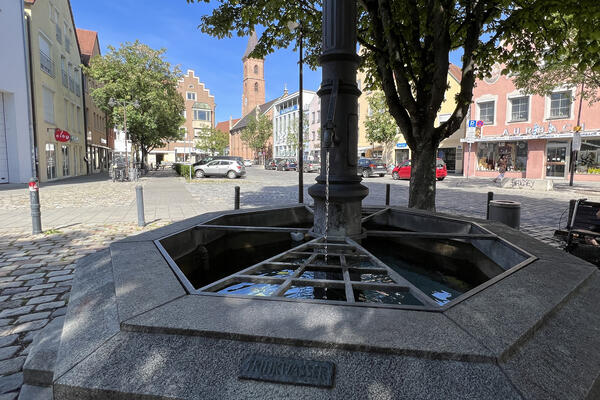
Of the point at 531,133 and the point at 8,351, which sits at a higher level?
the point at 531,133

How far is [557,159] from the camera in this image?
2627 centimetres

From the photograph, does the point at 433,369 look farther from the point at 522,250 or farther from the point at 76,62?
the point at 76,62

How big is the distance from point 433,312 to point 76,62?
38267 millimetres

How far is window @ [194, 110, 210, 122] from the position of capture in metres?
73.2

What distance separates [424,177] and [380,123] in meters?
31.2

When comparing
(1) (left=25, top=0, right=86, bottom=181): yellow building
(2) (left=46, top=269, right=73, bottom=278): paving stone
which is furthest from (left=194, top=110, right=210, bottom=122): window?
(2) (left=46, top=269, right=73, bottom=278): paving stone

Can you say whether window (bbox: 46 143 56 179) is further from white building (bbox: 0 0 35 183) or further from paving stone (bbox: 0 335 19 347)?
paving stone (bbox: 0 335 19 347)

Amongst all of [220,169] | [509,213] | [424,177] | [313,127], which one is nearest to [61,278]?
[424,177]

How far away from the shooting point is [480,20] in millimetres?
6395

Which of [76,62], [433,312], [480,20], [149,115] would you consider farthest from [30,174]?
[433,312]

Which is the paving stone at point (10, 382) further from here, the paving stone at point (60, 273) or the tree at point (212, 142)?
the tree at point (212, 142)

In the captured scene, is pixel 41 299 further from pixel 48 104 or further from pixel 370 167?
pixel 370 167

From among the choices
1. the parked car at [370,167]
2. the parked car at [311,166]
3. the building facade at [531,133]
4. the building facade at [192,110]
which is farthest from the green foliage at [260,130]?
the building facade at [531,133]

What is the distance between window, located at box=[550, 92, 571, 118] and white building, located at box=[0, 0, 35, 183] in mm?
33763
